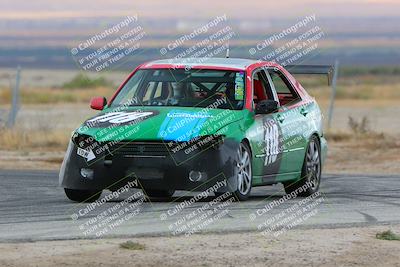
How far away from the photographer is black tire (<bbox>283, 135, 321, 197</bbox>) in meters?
16.1

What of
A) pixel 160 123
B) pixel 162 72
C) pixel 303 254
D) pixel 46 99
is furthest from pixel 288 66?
pixel 46 99

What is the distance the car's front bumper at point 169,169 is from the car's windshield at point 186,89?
3.61 ft

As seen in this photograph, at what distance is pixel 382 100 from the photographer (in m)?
55.2

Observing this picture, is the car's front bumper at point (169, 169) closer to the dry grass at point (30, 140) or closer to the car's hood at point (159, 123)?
the car's hood at point (159, 123)

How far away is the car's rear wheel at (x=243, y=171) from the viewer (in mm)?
14195

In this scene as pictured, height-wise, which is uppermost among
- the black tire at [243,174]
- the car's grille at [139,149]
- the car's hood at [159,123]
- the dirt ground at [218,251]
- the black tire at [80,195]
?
the dirt ground at [218,251]

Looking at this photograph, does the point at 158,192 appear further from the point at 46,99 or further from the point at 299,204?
the point at 46,99

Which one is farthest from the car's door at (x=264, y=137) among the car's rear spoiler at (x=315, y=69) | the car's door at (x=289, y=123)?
the car's rear spoiler at (x=315, y=69)

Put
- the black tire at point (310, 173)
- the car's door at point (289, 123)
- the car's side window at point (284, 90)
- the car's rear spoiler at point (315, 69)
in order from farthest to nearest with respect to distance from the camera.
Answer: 1. the car's rear spoiler at point (315, 69)
2. the car's side window at point (284, 90)
3. the black tire at point (310, 173)
4. the car's door at point (289, 123)

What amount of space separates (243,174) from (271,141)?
86 cm

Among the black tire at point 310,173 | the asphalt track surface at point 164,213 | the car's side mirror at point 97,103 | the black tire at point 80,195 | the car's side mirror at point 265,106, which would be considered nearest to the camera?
the asphalt track surface at point 164,213

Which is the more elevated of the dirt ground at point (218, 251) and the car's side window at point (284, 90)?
the dirt ground at point (218, 251)

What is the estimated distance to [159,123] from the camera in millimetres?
14102

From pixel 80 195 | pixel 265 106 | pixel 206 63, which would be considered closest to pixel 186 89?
pixel 206 63
